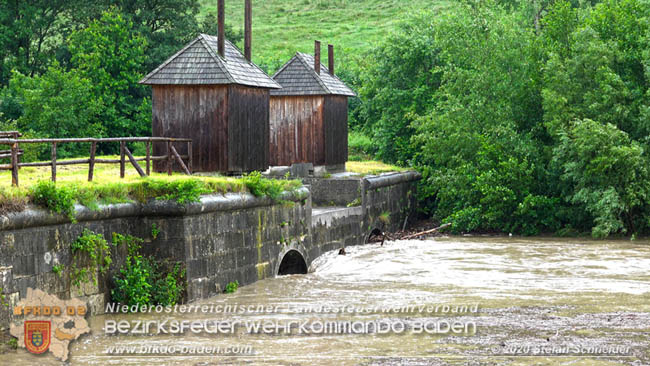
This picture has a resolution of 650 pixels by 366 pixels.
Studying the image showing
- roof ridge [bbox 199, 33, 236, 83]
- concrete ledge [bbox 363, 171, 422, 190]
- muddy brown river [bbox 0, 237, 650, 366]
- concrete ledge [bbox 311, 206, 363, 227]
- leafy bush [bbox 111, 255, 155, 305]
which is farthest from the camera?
concrete ledge [bbox 363, 171, 422, 190]

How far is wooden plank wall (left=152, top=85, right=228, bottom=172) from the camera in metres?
20.6

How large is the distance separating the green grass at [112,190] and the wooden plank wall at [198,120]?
3.03 m

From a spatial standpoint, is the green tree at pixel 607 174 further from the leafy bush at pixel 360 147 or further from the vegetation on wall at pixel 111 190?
the leafy bush at pixel 360 147

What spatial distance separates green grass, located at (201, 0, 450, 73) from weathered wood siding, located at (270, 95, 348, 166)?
22.1 metres

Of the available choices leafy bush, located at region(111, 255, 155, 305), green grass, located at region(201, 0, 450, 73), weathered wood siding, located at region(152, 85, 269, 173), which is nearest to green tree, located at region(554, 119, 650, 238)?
weathered wood siding, located at region(152, 85, 269, 173)

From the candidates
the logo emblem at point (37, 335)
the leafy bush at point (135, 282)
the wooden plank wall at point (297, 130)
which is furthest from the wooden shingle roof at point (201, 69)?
the logo emblem at point (37, 335)

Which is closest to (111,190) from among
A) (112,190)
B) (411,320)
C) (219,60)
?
(112,190)

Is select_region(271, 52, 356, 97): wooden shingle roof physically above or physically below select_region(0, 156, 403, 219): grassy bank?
above

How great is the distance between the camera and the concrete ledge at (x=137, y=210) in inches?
465

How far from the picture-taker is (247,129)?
2159 centimetres

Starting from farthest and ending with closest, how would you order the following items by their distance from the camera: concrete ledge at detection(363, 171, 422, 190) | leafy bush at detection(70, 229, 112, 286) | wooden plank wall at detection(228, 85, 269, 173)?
concrete ledge at detection(363, 171, 422, 190)
wooden plank wall at detection(228, 85, 269, 173)
leafy bush at detection(70, 229, 112, 286)

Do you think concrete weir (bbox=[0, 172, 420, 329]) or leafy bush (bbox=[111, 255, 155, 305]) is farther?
leafy bush (bbox=[111, 255, 155, 305])

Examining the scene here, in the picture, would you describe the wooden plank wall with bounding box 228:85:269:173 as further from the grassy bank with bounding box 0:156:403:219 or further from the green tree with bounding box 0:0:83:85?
the green tree with bounding box 0:0:83:85

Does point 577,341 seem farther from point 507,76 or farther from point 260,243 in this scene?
point 507,76
